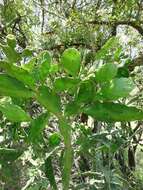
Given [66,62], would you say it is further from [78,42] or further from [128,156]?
[128,156]

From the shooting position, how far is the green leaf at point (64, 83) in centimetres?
85

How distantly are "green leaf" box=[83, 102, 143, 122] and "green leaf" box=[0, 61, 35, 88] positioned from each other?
14 cm

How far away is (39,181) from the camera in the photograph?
1.12m

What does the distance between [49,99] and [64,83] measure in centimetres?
4

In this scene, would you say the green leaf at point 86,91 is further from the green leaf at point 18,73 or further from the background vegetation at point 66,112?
the green leaf at point 18,73

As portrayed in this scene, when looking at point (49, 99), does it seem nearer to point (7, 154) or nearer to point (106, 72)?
point (106, 72)

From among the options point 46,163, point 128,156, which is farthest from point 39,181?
point 128,156

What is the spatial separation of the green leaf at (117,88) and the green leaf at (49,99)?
0.31ft

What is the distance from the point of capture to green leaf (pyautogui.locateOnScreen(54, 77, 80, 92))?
85cm

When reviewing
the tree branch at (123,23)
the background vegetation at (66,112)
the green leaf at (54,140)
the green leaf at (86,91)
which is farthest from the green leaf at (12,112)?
the tree branch at (123,23)

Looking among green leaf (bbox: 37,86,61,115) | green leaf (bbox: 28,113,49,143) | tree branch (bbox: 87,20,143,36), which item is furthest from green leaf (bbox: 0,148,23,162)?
tree branch (bbox: 87,20,143,36)

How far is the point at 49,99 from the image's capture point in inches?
33.3

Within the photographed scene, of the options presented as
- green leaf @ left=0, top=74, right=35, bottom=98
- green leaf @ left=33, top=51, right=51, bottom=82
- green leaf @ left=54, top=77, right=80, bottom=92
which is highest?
green leaf @ left=33, top=51, right=51, bottom=82

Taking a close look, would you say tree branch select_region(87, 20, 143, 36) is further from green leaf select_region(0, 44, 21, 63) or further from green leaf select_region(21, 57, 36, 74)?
green leaf select_region(21, 57, 36, 74)
